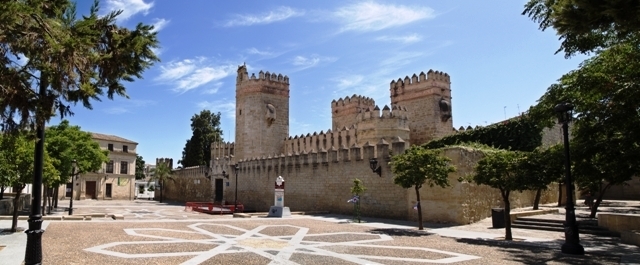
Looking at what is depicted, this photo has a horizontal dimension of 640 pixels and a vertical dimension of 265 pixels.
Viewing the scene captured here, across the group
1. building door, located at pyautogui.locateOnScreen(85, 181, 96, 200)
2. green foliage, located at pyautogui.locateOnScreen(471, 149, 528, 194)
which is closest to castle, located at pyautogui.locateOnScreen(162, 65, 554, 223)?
green foliage, located at pyautogui.locateOnScreen(471, 149, 528, 194)

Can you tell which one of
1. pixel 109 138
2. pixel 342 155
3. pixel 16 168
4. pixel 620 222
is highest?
pixel 109 138

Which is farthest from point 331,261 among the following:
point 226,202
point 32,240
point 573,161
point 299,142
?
point 226,202

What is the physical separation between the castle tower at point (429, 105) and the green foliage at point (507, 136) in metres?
4.62

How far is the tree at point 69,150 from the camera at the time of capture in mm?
23219

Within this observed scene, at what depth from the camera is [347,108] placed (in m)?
37.2

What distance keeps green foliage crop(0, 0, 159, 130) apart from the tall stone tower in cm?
2986

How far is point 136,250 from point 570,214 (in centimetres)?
1061

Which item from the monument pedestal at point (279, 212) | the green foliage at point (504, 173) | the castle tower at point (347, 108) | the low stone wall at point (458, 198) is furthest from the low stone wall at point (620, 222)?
the castle tower at point (347, 108)

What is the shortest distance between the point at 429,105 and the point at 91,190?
4348cm

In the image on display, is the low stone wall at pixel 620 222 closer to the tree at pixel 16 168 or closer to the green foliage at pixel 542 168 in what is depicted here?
the green foliage at pixel 542 168

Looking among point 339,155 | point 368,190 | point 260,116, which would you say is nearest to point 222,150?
point 260,116

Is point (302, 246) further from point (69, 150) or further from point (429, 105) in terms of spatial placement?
point (429, 105)

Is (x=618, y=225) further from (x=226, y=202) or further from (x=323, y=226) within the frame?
(x=226, y=202)

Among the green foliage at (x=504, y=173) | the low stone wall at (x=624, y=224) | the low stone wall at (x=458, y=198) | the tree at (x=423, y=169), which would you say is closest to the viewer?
the low stone wall at (x=624, y=224)
